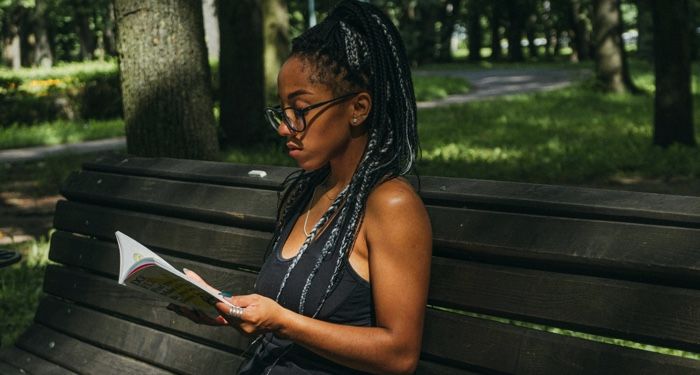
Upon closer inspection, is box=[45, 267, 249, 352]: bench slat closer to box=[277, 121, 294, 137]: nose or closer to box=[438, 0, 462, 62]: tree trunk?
box=[277, 121, 294, 137]: nose

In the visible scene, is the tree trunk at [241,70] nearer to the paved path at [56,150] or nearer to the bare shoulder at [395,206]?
the paved path at [56,150]

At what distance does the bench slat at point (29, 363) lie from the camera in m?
3.61

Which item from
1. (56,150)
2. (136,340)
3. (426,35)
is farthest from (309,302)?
(426,35)

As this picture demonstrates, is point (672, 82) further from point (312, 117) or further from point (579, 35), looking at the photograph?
point (579, 35)

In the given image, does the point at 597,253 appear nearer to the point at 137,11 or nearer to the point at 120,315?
the point at 120,315

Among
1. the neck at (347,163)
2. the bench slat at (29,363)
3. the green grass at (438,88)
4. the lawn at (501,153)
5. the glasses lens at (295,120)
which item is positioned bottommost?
the green grass at (438,88)

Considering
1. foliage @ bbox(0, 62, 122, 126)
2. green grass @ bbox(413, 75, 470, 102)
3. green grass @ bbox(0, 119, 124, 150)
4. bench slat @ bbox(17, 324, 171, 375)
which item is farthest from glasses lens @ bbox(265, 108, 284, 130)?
green grass @ bbox(413, 75, 470, 102)

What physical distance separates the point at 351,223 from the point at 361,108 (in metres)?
0.25

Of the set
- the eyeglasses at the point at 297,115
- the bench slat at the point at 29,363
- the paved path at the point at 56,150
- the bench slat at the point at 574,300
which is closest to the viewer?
the bench slat at the point at 574,300

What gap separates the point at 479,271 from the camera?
240cm

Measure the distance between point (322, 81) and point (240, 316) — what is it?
0.54 m

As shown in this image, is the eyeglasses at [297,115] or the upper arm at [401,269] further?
the eyeglasses at [297,115]

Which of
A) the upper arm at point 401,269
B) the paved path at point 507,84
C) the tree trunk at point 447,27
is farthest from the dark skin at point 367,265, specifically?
the tree trunk at point 447,27

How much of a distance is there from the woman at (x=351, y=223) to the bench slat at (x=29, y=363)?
1.46 m
